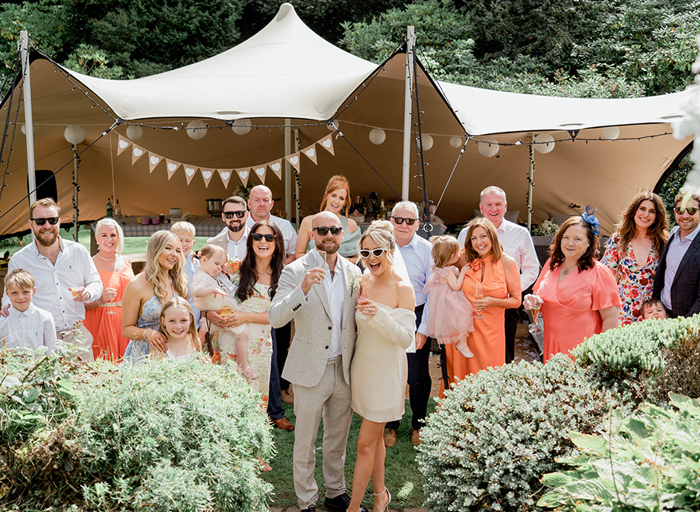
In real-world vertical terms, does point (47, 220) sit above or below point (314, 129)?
below

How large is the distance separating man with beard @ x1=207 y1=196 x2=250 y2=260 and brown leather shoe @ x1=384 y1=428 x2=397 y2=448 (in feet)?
5.58

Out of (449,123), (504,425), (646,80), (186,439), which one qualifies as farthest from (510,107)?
(646,80)

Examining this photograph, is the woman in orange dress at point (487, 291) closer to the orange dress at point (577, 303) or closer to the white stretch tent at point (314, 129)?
the orange dress at point (577, 303)

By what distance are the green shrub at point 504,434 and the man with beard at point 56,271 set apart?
8.98 feet

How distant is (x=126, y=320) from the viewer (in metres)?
3.71

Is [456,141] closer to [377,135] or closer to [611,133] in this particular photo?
[377,135]

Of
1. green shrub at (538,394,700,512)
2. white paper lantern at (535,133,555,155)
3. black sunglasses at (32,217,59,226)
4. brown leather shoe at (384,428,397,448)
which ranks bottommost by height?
brown leather shoe at (384,428,397,448)

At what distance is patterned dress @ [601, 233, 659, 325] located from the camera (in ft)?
15.0

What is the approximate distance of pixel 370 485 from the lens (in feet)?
12.8

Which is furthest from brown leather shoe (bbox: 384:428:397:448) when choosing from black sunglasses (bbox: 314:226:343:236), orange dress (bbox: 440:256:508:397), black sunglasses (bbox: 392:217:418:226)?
black sunglasses (bbox: 314:226:343:236)

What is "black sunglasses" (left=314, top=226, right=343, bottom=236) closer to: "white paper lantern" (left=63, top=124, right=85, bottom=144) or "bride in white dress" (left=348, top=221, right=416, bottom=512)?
"bride in white dress" (left=348, top=221, right=416, bottom=512)

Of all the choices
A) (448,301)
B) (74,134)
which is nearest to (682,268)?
(448,301)

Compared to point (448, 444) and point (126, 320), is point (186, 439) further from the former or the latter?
point (126, 320)

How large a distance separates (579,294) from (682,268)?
0.81 meters
